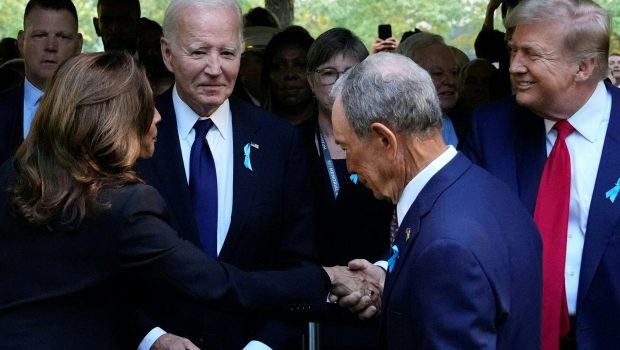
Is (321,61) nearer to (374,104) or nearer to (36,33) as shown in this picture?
(36,33)

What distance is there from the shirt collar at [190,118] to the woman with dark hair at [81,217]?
2.86ft

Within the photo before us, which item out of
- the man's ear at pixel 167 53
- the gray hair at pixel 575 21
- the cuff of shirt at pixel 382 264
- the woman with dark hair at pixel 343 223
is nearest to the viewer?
the gray hair at pixel 575 21

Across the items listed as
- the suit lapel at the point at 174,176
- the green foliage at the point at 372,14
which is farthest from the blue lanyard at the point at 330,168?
the green foliage at the point at 372,14

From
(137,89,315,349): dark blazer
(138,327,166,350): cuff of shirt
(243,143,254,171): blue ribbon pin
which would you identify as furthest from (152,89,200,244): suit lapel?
(138,327,166,350): cuff of shirt

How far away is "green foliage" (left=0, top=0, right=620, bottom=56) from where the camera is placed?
1864cm

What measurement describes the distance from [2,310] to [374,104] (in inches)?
49.6

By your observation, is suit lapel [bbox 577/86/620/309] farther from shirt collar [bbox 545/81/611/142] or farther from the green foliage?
the green foliage

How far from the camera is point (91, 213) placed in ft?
10.4

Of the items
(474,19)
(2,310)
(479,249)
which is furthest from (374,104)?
(474,19)

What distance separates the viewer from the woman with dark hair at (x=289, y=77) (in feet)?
21.2

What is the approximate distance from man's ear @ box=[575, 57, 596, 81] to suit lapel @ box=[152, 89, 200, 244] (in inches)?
60.5

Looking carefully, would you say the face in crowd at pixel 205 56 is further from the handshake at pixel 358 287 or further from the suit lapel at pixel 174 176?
the handshake at pixel 358 287

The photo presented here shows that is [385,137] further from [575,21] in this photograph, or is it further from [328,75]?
[328,75]

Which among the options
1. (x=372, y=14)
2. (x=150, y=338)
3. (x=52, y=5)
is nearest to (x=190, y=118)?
(x=150, y=338)
